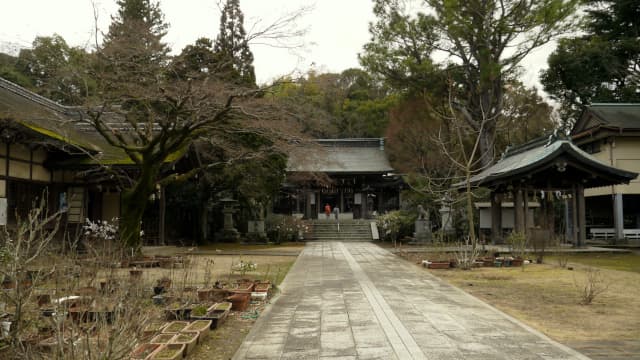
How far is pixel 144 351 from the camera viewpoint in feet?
16.2

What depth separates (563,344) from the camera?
223 inches

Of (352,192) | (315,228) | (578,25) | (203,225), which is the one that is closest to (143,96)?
(203,225)

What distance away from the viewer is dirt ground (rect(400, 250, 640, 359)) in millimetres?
5891

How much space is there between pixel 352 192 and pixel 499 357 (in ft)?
100.0

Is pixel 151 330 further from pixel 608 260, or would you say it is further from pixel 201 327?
pixel 608 260

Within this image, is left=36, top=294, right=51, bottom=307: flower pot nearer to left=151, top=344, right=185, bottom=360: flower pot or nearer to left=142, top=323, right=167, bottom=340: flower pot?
left=142, top=323, right=167, bottom=340: flower pot

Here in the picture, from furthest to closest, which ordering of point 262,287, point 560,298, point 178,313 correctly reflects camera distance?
point 262,287, point 560,298, point 178,313

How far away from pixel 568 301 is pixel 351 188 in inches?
1065

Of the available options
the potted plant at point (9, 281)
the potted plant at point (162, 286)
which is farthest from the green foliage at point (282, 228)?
the potted plant at point (9, 281)

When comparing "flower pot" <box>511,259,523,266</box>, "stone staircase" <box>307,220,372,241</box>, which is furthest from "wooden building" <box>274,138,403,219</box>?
"flower pot" <box>511,259,523,266</box>

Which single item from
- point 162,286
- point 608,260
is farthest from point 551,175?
point 162,286

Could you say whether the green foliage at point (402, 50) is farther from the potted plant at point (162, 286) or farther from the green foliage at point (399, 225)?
the potted plant at point (162, 286)

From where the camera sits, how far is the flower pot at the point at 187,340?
5.21 m

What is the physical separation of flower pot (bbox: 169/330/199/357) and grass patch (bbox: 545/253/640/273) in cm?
1188
